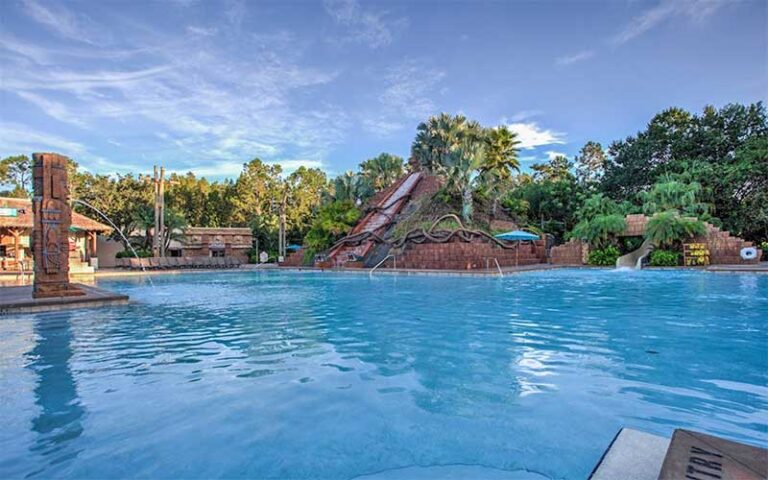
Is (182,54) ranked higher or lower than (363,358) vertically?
higher

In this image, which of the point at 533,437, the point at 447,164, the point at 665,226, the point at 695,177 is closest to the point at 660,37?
the point at 665,226

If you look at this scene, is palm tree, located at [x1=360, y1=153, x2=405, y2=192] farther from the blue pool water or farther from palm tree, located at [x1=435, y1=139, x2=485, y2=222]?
the blue pool water

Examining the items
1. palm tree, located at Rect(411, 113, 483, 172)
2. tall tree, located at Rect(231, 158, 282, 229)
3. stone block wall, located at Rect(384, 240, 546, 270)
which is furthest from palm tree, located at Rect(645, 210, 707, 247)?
tall tree, located at Rect(231, 158, 282, 229)

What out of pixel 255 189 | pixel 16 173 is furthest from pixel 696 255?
pixel 16 173

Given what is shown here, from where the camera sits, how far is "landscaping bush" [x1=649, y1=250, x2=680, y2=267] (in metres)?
21.4

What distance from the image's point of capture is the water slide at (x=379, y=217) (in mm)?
25828

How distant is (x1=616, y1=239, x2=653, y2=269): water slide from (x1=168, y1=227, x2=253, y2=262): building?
2990cm

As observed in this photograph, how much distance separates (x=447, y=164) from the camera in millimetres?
26031

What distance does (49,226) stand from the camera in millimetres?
10219

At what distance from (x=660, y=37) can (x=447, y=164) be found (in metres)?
12.8

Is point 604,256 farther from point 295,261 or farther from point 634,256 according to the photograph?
point 295,261

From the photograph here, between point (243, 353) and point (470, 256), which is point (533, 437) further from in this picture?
point (470, 256)

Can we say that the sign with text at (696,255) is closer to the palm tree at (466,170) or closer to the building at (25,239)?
the palm tree at (466,170)

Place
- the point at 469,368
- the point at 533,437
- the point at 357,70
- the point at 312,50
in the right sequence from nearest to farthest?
1. the point at 533,437
2. the point at 469,368
3. the point at 312,50
4. the point at 357,70
